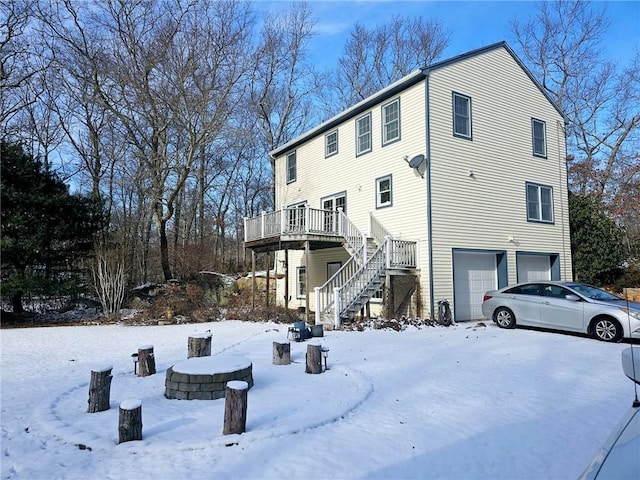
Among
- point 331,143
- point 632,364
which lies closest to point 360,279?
point 331,143

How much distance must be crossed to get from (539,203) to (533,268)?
242cm

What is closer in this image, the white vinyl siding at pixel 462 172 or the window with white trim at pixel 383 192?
the white vinyl siding at pixel 462 172

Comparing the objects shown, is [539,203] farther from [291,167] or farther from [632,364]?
[632,364]

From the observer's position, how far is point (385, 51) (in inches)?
1191

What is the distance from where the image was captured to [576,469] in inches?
140

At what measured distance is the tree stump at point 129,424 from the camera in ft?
13.4

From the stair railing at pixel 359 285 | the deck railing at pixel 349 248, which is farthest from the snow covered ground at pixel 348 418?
the deck railing at pixel 349 248

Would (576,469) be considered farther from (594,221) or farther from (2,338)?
(594,221)

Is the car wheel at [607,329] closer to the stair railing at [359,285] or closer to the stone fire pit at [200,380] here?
the stair railing at [359,285]

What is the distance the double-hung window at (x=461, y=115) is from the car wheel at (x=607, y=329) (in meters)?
7.06

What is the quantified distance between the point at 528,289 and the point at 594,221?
875 centimetres

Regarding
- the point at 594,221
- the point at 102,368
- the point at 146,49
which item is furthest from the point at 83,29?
the point at 594,221

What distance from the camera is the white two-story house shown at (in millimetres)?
12883

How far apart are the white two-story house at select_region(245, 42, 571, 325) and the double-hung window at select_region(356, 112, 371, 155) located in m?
0.04
